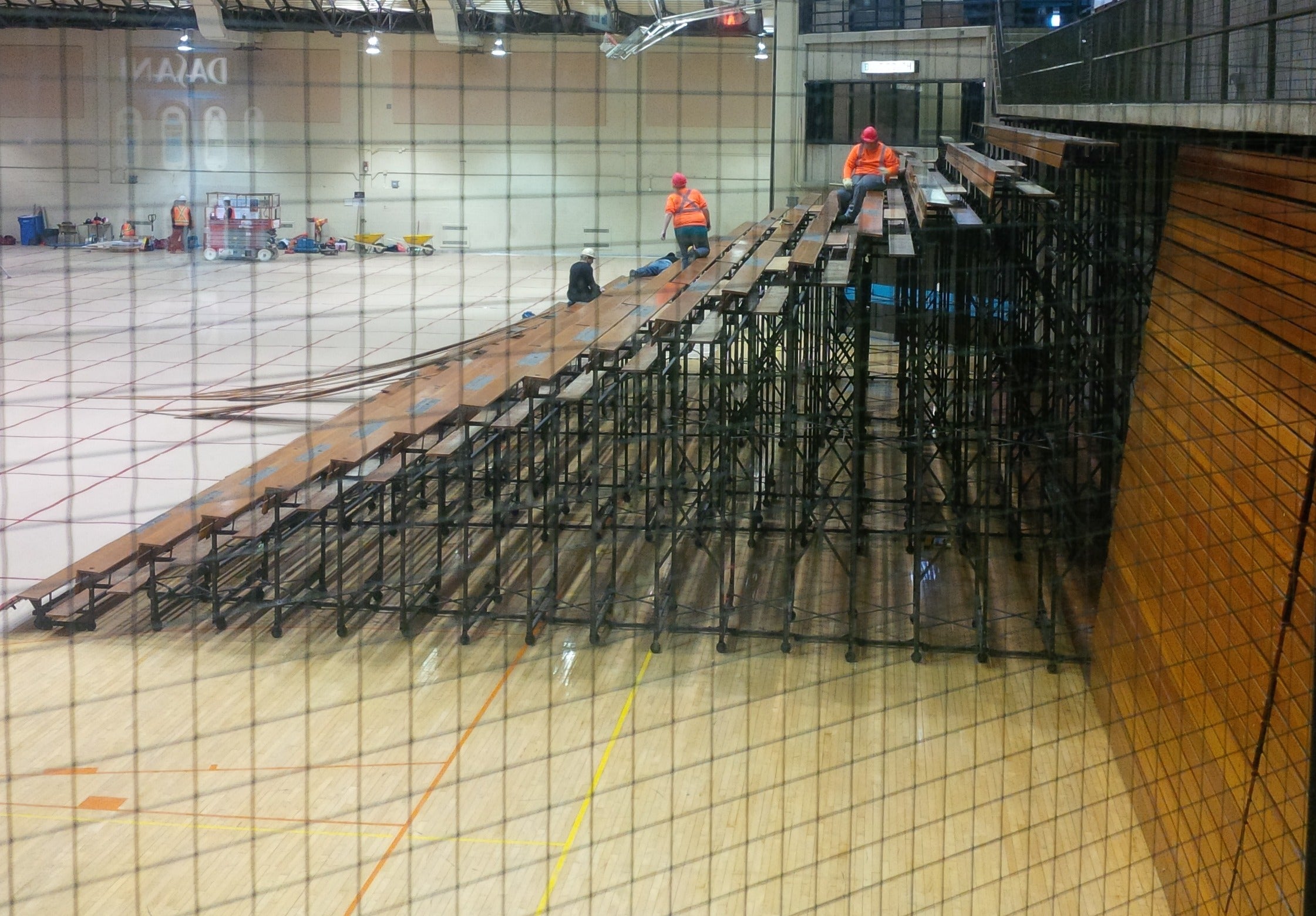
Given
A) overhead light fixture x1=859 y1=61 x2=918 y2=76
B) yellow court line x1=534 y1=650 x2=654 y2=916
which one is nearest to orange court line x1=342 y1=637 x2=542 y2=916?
yellow court line x1=534 y1=650 x2=654 y2=916

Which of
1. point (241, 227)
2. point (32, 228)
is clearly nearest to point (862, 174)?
point (241, 227)

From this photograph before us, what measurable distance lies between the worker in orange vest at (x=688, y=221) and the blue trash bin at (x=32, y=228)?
34.4 ft

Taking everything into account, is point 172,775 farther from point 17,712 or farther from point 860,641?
point 860,641

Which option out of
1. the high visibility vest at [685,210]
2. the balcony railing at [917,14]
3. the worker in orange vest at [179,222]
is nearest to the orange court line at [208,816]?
the high visibility vest at [685,210]

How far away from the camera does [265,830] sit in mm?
2977

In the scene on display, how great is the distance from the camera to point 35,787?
3150 millimetres

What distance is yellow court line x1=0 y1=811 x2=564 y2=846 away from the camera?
2.91m

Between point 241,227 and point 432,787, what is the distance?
9.98 m

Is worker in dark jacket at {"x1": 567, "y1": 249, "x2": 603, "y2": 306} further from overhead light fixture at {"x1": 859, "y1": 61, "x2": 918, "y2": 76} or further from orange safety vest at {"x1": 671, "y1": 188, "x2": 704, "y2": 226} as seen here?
overhead light fixture at {"x1": 859, "y1": 61, "x2": 918, "y2": 76}

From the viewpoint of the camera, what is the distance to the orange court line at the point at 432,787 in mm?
2699

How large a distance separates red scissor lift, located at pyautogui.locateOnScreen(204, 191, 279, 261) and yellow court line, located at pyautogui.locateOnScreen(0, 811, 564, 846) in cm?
925

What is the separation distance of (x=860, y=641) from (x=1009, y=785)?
0.98m

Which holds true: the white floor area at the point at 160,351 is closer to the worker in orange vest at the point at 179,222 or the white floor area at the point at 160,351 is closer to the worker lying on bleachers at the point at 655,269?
the worker in orange vest at the point at 179,222

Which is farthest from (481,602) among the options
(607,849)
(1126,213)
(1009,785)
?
(1126,213)
